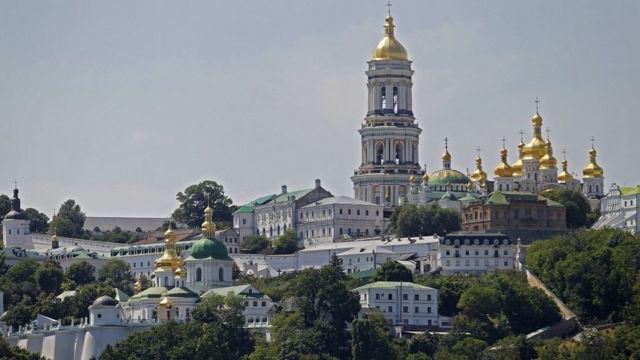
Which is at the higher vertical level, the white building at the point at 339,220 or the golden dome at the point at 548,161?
the golden dome at the point at 548,161

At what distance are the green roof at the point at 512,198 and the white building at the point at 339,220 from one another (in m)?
9.36

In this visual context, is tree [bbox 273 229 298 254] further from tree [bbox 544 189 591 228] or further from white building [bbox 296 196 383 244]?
tree [bbox 544 189 591 228]

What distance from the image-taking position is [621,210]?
13550cm

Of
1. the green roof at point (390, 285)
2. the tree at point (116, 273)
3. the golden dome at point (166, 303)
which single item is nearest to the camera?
the green roof at point (390, 285)

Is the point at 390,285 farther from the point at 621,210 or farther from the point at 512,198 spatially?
the point at 621,210

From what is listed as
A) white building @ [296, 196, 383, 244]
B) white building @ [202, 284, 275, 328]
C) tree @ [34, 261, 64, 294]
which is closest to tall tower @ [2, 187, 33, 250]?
tree @ [34, 261, 64, 294]

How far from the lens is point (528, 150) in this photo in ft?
483

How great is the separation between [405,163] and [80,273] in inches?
839

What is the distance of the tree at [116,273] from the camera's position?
136500 mm

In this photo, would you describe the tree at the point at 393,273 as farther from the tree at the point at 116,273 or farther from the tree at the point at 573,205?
Answer: the tree at the point at 116,273

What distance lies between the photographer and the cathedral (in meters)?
145

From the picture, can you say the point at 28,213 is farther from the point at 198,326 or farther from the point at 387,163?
the point at 198,326

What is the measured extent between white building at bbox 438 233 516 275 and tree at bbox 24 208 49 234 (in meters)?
39.1

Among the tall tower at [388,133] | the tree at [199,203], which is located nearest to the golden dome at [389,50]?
the tall tower at [388,133]
